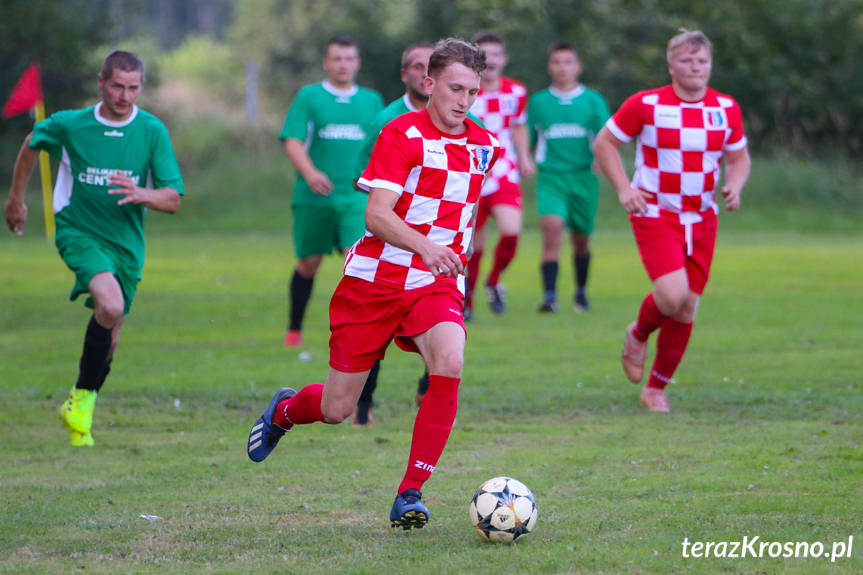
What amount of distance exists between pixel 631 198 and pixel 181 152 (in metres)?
26.2

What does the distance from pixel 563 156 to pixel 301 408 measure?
7739mm

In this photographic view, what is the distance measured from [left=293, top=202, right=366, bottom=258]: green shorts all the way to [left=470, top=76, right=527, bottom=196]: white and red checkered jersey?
2598 mm

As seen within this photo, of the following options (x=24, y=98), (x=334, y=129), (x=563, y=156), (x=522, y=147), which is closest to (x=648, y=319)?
(x=334, y=129)

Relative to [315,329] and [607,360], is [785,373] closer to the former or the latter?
[607,360]

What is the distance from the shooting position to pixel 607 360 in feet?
31.6

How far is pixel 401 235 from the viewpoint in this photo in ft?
15.8

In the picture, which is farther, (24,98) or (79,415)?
(24,98)

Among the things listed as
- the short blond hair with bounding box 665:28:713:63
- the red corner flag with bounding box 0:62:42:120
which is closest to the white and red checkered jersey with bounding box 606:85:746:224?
the short blond hair with bounding box 665:28:713:63

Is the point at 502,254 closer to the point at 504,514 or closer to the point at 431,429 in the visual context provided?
the point at 431,429

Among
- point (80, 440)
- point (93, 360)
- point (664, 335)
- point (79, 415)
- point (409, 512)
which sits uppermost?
point (664, 335)

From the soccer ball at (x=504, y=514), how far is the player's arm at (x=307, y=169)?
14.9 ft

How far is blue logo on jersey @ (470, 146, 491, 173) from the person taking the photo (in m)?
5.16

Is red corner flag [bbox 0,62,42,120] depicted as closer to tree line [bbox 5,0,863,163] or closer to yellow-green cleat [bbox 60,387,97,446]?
tree line [bbox 5,0,863,163]

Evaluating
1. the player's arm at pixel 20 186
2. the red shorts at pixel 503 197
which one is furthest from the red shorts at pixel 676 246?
the red shorts at pixel 503 197
